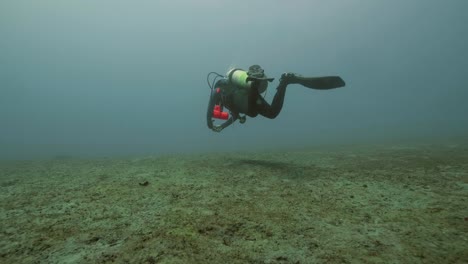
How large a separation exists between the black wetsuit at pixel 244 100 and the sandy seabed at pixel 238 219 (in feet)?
6.59

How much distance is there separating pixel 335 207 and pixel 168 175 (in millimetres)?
2756

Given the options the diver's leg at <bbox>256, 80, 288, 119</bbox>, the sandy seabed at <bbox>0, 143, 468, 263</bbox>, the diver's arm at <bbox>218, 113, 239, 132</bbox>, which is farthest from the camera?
the diver's arm at <bbox>218, 113, 239, 132</bbox>

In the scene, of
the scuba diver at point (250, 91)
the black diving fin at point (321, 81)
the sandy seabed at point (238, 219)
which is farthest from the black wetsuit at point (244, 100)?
the sandy seabed at point (238, 219)

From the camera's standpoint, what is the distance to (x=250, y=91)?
5.68 m

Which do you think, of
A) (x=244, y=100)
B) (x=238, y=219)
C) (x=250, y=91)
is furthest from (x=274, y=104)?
(x=238, y=219)

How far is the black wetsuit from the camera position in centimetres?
580

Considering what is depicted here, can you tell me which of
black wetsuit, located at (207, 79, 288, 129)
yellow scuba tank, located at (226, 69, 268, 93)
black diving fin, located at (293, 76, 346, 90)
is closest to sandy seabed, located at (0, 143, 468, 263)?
black wetsuit, located at (207, 79, 288, 129)

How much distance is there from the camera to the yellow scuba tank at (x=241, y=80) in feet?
19.3

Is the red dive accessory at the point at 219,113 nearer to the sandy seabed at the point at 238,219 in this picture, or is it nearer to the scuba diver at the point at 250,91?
the scuba diver at the point at 250,91

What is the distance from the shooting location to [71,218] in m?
2.72

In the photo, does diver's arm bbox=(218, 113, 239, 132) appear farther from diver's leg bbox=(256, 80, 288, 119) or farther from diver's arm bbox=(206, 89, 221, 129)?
diver's leg bbox=(256, 80, 288, 119)

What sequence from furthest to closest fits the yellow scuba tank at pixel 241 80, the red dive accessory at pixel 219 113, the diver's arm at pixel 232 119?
1. the red dive accessory at pixel 219 113
2. the diver's arm at pixel 232 119
3. the yellow scuba tank at pixel 241 80

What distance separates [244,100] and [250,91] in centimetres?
44

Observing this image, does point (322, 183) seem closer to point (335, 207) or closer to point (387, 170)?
point (335, 207)
